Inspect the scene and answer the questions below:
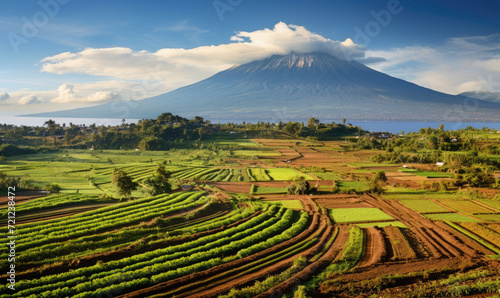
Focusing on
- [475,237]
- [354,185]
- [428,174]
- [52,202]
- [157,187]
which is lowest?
[475,237]

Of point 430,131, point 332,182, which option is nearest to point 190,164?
point 332,182

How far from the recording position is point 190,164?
55.5 m

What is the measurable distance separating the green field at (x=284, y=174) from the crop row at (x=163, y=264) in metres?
23.7

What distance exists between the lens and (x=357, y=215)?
92.4 feet

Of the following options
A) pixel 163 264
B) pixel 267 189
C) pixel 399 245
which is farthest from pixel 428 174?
pixel 163 264

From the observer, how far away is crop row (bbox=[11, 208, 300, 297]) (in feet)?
47.3

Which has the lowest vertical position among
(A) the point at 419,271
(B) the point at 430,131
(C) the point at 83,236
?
(A) the point at 419,271

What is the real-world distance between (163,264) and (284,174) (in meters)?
33.8

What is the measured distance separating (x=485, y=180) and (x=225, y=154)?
48501mm

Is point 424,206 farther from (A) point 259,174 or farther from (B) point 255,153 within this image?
(B) point 255,153

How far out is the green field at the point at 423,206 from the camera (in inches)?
1166

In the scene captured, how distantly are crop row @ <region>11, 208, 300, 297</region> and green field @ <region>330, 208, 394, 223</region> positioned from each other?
796cm

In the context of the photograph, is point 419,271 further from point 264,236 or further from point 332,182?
point 332,182

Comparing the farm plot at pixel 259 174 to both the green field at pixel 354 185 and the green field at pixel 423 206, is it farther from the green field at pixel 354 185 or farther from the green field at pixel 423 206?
the green field at pixel 423 206
